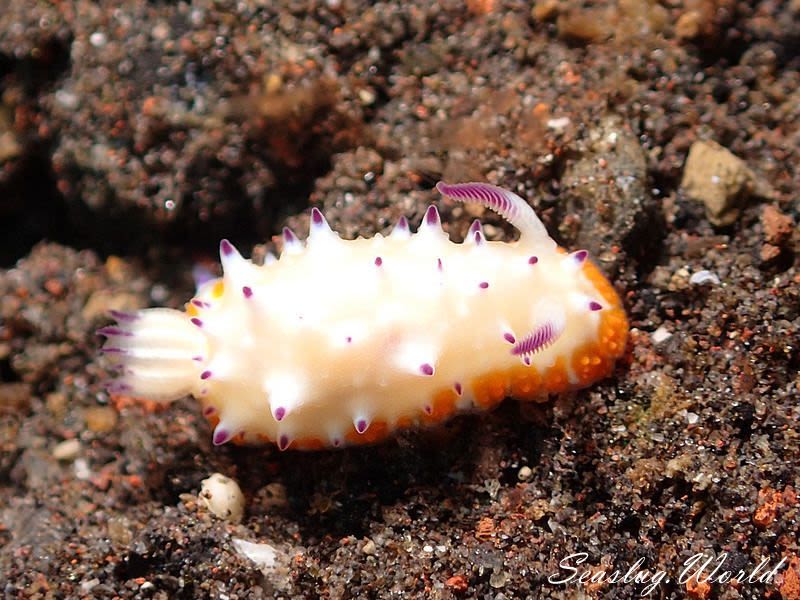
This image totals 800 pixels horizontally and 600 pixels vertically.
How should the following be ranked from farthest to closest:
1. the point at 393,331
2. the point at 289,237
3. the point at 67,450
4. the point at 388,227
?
the point at 67,450 < the point at 388,227 < the point at 289,237 < the point at 393,331

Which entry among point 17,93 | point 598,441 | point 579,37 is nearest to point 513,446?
point 598,441

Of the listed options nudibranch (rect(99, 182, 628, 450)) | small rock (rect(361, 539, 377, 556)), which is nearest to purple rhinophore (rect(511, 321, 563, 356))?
nudibranch (rect(99, 182, 628, 450))

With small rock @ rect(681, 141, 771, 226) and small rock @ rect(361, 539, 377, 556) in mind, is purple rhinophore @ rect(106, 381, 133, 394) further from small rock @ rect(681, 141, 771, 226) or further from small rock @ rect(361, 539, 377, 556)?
small rock @ rect(681, 141, 771, 226)

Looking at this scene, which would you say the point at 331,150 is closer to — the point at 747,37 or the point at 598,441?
the point at 598,441

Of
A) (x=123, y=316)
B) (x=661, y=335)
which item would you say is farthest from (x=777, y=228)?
(x=123, y=316)

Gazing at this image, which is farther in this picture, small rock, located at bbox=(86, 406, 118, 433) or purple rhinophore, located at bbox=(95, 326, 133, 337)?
small rock, located at bbox=(86, 406, 118, 433)

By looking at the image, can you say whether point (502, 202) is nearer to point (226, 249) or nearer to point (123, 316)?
point (226, 249)
